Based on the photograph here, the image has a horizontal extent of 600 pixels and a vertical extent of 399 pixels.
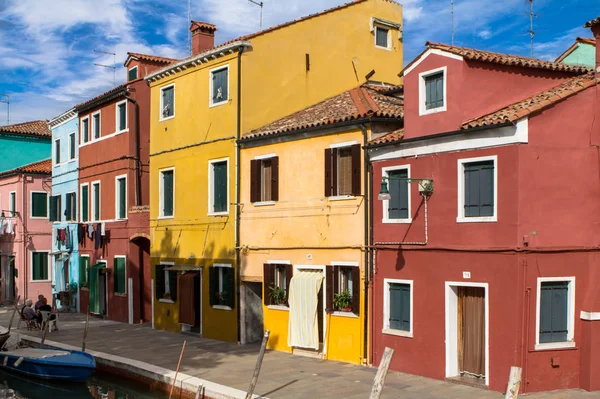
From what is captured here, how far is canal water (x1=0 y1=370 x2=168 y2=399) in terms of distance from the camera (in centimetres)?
1820

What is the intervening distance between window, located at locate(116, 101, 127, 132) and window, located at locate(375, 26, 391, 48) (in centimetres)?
1012

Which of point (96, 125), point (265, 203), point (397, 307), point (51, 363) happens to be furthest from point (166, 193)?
point (397, 307)

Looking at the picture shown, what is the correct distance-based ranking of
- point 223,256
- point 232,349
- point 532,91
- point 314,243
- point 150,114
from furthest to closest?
point 150,114 < point 223,256 < point 232,349 < point 314,243 < point 532,91

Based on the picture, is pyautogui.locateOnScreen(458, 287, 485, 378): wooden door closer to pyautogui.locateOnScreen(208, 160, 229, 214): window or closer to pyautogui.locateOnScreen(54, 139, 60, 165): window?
pyautogui.locateOnScreen(208, 160, 229, 214): window

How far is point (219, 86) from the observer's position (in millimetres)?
22984

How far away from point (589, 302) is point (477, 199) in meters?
3.06

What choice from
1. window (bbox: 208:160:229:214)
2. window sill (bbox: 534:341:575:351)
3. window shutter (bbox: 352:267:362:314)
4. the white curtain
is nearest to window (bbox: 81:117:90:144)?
window (bbox: 208:160:229:214)

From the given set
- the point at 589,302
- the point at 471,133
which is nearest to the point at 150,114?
the point at 471,133

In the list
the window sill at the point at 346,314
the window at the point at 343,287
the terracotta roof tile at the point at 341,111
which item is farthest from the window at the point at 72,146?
the window sill at the point at 346,314

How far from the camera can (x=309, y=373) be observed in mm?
17016

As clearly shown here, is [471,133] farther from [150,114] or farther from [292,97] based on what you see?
[150,114]

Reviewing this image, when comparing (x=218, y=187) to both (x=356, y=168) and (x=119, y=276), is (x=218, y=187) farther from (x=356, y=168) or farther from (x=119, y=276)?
(x=119, y=276)

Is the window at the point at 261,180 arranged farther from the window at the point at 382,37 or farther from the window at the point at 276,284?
the window at the point at 382,37

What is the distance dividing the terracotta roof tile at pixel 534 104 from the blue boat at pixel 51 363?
1158 centimetres
